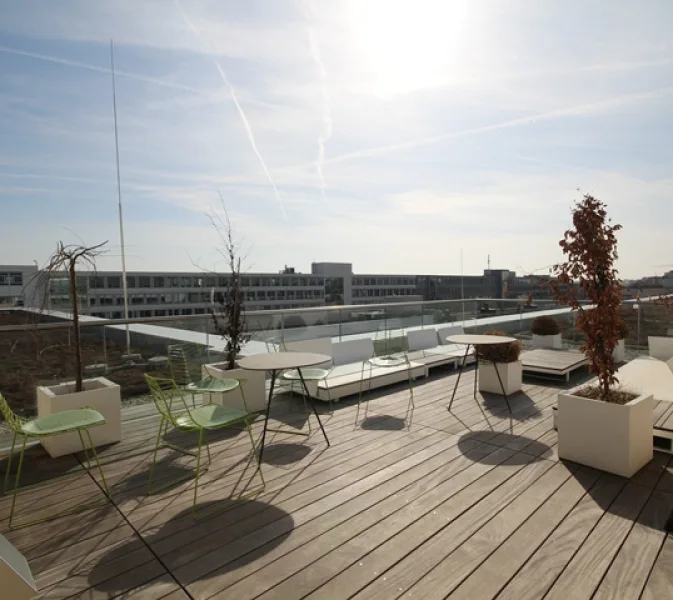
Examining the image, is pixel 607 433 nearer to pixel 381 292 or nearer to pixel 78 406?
pixel 78 406

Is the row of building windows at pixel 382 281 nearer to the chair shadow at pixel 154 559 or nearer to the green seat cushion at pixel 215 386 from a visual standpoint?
the green seat cushion at pixel 215 386

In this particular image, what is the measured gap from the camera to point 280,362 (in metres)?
3.75

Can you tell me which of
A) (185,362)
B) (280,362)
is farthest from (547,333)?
(185,362)

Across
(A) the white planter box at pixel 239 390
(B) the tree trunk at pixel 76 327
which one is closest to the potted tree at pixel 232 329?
(A) the white planter box at pixel 239 390

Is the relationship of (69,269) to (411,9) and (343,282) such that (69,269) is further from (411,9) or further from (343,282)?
(343,282)

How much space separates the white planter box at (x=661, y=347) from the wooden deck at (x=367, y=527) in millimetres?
4333

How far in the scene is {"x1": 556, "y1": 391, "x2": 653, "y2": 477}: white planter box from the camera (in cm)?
306

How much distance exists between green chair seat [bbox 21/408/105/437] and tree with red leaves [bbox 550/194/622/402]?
375 centimetres

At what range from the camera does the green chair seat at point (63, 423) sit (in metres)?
2.76

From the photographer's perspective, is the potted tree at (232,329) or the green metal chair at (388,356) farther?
the green metal chair at (388,356)

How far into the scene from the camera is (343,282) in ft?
261

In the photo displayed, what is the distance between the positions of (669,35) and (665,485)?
16.4 ft

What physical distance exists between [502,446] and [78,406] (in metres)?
3.83

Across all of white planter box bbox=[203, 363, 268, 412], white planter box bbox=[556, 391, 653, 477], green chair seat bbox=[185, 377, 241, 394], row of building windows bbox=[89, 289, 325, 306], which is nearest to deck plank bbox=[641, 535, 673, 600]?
white planter box bbox=[556, 391, 653, 477]
